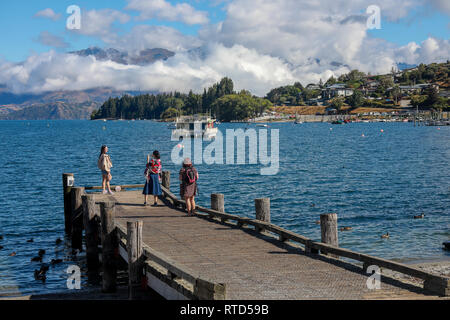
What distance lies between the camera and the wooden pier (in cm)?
1035

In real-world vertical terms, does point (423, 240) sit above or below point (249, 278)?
below

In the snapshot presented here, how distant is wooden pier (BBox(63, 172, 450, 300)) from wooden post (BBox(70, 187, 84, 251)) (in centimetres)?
419

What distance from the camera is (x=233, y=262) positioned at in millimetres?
12891

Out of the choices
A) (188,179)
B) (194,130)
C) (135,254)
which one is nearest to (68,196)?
(188,179)

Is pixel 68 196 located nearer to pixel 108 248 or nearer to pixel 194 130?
pixel 108 248

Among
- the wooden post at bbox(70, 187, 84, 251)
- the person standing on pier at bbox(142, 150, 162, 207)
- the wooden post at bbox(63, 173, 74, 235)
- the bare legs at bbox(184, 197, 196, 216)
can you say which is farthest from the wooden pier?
the wooden post at bbox(63, 173, 74, 235)

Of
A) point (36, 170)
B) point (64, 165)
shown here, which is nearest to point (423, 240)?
point (36, 170)

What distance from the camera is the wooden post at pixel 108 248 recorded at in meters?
14.9

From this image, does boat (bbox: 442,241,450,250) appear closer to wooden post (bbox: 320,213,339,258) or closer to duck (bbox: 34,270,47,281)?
wooden post (bbox: 320,213,339,258)

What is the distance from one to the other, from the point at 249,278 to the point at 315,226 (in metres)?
16.5

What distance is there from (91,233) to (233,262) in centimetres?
800

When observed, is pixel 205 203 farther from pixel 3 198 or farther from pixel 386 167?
pixel 386 167

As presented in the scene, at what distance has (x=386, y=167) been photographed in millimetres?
59906
